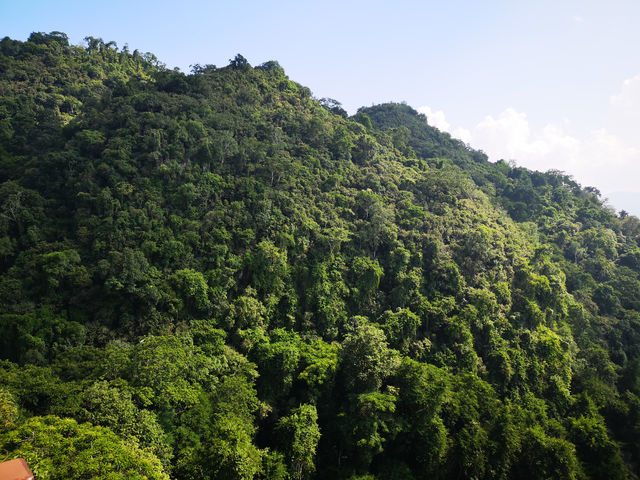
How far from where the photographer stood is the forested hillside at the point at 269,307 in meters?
18.9

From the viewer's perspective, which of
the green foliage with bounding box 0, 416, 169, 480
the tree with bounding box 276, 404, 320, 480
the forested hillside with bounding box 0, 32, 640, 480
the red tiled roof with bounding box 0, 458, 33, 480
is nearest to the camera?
the red tiled roof with bounding box 0, 458, 33, 480

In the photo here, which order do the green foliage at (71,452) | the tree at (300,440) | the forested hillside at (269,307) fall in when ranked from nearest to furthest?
the green foliage at (71,452), the forested hillside at (269,307), the tree at (300,440)

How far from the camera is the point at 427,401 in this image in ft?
74.4

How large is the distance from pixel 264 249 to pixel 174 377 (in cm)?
1309

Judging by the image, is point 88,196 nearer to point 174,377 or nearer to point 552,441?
point 174,377

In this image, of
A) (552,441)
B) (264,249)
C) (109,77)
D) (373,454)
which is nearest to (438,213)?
(264,249)

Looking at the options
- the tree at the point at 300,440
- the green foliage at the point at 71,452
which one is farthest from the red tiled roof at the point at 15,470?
the tree at the point at 300,440

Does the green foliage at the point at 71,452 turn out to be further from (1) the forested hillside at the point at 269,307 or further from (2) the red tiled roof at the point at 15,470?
(2) the red tiled roof at the point at 15,470

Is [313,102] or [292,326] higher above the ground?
[313,102]

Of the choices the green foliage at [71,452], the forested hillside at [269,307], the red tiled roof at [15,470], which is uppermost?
the forested hillside at [269,307]

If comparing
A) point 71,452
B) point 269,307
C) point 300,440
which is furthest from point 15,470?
point 269,307

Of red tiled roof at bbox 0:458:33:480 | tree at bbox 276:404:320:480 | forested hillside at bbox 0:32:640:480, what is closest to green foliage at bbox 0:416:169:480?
forested hillside at bbox 0:32:640:480

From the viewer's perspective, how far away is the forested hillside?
1888 cm

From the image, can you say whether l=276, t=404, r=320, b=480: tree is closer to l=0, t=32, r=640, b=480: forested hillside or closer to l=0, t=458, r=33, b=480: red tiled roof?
l=0, t=32, r=640, b=480: forested hillside
